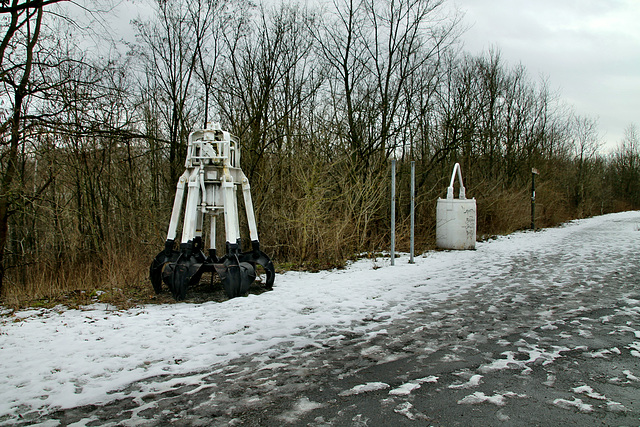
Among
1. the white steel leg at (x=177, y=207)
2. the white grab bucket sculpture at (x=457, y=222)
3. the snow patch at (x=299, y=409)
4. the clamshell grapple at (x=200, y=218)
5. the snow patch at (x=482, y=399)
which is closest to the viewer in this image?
the snow patch at (x=299, y=409)

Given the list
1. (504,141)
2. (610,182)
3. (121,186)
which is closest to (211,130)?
(121,186)

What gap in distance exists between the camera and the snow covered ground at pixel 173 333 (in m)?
3.32

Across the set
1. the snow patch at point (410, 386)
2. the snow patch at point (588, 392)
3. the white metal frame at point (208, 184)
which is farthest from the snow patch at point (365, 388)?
the white metal frame at point (208, 184)

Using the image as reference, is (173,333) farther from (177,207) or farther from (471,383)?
(471,383)

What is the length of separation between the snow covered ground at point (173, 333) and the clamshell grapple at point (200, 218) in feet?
1.18

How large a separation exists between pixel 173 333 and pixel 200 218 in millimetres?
2783

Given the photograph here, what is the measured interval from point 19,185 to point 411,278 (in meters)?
7.82

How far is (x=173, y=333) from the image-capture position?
15.0 ft

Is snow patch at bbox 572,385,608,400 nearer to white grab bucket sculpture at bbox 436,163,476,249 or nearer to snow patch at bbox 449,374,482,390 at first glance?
snow patch at bbox 449,374,482,390

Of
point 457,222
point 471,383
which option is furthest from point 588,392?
point 457,222

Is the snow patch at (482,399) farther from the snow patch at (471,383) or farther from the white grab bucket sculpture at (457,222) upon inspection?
the white grab bucket sculpture at (457,222)

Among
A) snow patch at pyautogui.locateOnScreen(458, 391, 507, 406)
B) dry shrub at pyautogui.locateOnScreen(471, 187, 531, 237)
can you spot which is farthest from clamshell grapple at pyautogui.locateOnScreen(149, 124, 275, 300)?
dry shrub at pyautogui.locateOnScreen(471, 187, 531, 237)

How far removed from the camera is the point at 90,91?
9.57m

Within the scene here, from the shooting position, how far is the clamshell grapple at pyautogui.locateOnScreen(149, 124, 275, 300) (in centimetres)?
599
